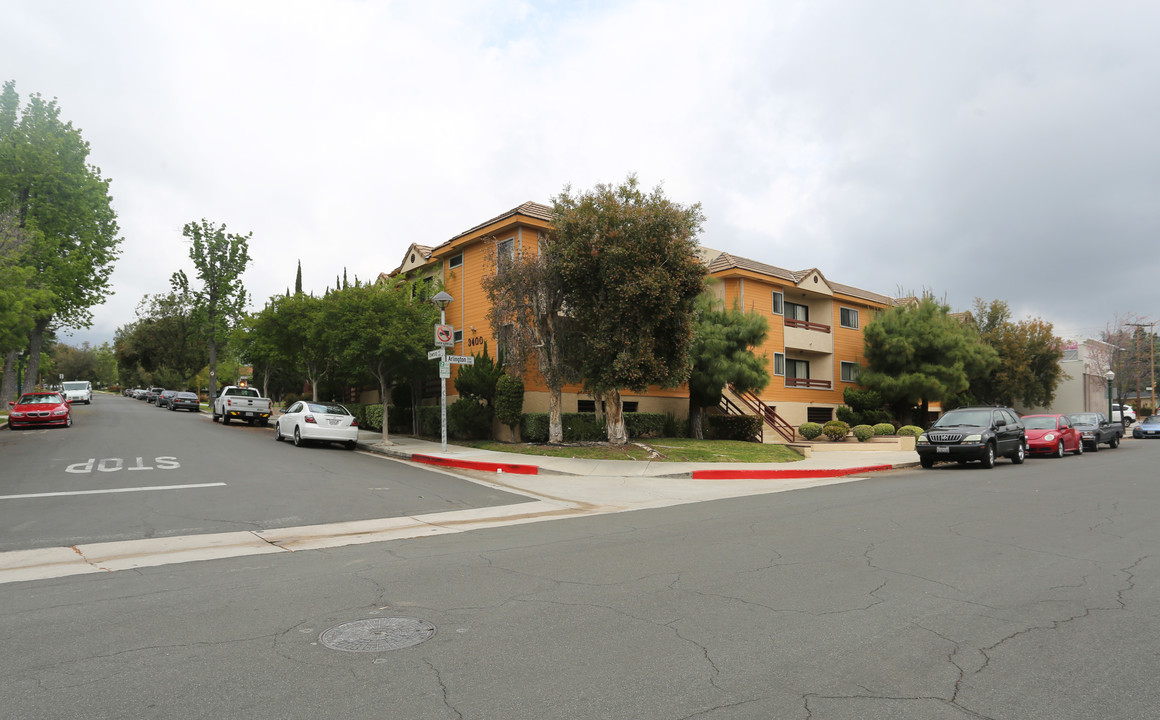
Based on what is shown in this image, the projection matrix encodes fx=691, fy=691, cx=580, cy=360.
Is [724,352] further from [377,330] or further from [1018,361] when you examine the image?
[1018,361]

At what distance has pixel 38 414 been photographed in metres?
26.8

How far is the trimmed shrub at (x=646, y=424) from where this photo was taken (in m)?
25.4

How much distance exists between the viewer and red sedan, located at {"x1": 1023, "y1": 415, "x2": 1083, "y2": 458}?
23219 millimetres

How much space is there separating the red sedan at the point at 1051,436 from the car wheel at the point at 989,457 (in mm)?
5772

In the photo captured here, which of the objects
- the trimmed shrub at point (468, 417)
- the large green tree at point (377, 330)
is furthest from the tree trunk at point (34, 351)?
the trimmed shrub at point (468, 417)

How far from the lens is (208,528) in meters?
9.48

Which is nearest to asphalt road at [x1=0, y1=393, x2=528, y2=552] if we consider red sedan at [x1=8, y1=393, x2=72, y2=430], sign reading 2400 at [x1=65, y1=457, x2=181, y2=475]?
sign reading 2400 at [x1=65, y1=457, x2=181, y2=475]

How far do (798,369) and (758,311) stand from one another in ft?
19.7

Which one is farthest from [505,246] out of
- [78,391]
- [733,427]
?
[78,391]

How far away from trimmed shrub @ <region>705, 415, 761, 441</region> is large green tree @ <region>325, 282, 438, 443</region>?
12227 millimetres

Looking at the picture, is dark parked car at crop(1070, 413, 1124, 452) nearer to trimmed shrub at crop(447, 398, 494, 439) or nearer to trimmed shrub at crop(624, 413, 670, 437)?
trimmed shrub at crop(624, 413, 670, 437)

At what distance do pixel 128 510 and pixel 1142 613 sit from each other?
12.3 meters

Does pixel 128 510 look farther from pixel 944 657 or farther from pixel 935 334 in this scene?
pixel 935 334

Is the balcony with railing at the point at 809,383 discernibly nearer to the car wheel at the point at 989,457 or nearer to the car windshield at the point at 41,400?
the car wheel at the point at 989,457
